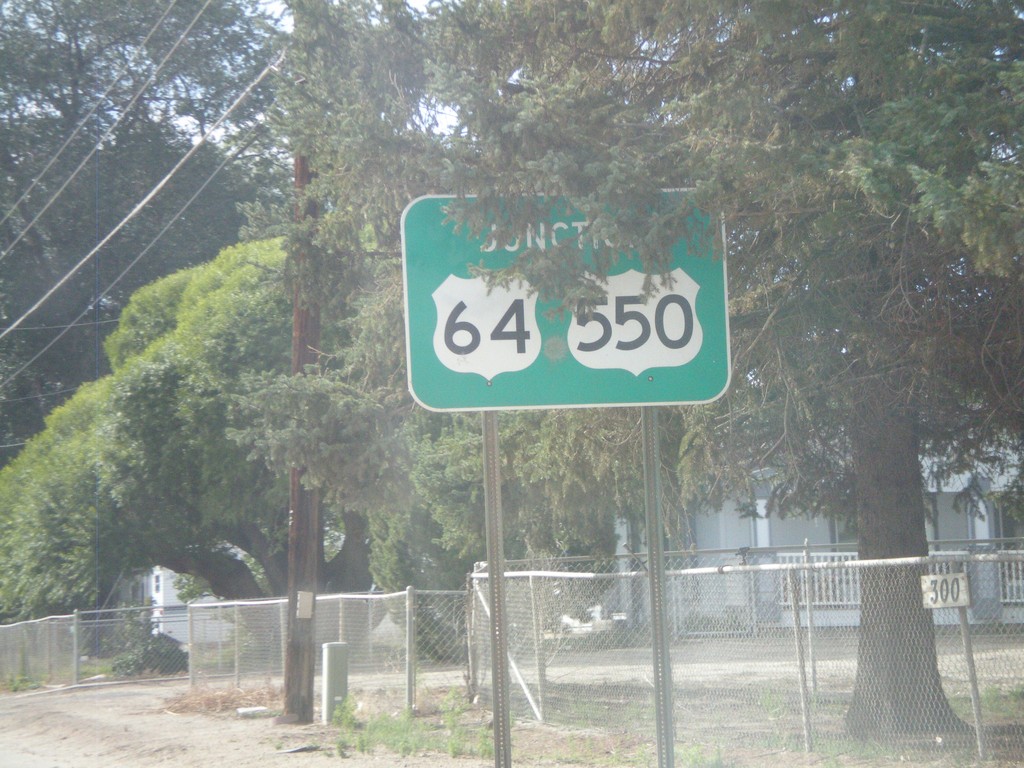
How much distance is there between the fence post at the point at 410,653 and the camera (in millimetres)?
13367

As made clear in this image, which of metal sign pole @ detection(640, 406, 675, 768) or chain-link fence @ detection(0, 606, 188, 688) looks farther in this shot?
chain-link fence @ detection(0, 606, 188, 688)

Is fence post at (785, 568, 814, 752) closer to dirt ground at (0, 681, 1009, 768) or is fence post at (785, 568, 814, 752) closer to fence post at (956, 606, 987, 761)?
dirt ground at (0, 681, 1009, 768)

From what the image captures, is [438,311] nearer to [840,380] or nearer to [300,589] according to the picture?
[840,380]

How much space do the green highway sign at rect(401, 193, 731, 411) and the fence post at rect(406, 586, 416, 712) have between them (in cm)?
1019

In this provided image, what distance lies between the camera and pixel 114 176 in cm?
3647

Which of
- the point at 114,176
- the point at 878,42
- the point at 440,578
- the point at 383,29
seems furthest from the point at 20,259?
the point at 878,42

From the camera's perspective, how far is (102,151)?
118 feet

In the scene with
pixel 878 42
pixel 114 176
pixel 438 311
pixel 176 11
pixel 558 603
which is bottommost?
pixel 558 603

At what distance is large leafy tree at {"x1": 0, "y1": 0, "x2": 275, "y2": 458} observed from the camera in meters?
36.6

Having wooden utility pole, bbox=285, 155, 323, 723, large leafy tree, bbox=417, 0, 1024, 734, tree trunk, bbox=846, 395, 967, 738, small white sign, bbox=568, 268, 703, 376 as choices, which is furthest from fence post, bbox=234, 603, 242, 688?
small white sign, bbox=568, 268, 703, 376

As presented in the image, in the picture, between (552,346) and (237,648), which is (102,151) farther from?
(552,346)

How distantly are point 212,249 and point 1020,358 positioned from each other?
1237 inches

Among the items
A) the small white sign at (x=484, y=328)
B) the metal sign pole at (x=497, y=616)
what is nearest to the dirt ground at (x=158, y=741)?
the metal sign pole at (x=497, y=616)

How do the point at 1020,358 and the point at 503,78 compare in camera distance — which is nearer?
the point at 503,78
